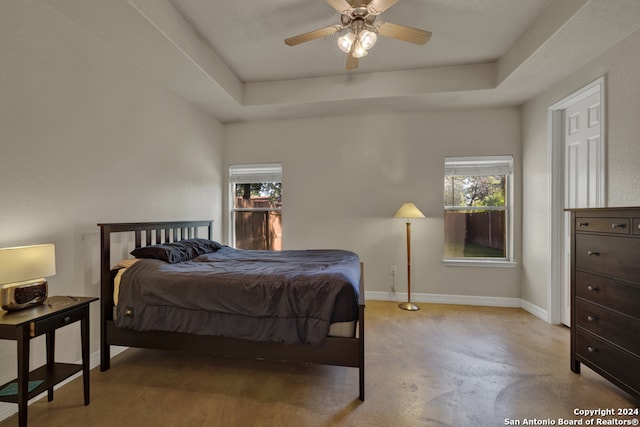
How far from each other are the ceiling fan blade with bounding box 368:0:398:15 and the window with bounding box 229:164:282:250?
2.71 m

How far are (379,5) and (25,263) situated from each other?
270 cm

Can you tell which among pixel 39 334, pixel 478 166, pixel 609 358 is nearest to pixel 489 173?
pixel 478 166

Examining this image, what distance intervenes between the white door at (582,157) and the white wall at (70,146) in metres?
4.34

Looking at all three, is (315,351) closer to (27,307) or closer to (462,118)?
(27,307)

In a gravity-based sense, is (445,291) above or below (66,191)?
→ below

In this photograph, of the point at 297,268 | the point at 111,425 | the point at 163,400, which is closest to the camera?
the point at 111,425

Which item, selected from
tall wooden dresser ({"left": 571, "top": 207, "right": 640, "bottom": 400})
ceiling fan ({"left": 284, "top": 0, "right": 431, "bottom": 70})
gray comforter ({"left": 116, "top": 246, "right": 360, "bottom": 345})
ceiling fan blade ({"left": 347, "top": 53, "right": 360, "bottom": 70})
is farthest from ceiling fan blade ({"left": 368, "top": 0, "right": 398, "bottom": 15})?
tall wooden dresser ({"left": 571, "top": 207, "right": 640, "bottom": 400})

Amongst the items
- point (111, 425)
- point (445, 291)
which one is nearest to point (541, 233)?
point (445, 291)

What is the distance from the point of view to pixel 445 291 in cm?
391

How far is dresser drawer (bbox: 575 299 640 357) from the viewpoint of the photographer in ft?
5.60

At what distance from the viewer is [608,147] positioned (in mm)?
2477

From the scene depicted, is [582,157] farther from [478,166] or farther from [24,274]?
[24,274]

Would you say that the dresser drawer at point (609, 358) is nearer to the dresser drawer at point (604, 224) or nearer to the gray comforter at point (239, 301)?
the dresser drawer at point (604, 224)

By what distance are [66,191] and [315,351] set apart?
2204 mm
